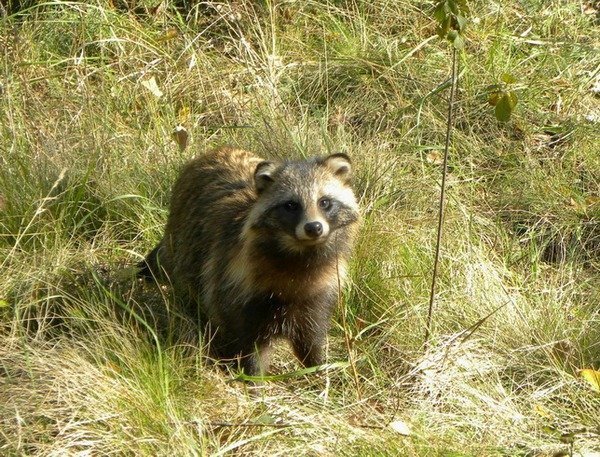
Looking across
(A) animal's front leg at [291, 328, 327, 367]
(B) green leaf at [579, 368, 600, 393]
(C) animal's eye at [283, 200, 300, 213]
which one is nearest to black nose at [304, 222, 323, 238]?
(C) animal's eye at [283, 200, 300, 213]

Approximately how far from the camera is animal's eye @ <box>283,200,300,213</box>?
17.1 ft

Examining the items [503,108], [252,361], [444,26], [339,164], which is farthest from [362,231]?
[444,26]

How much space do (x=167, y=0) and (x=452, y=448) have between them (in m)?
4.95

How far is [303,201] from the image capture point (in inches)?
205

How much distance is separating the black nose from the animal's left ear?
0.53 metres

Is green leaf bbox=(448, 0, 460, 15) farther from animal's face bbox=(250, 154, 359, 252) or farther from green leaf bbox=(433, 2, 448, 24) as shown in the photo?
animal's face bbox=(250, 154, 359, 252)

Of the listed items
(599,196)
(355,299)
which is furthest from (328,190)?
(599,196)

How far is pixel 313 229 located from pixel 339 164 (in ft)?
1.97

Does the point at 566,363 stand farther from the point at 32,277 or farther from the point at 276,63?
the point at 276,63

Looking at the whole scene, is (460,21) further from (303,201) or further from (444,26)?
(303,201)

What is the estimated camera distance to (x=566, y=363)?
5.30 meters

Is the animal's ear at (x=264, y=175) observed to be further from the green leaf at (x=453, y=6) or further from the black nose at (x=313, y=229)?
the green leaf at (x=453, y=6)

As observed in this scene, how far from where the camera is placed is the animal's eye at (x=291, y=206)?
5215 millimetres

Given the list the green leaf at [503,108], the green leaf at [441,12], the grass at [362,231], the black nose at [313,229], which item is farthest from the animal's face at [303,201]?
the green leaf at [441,12]
